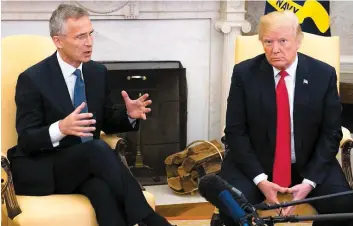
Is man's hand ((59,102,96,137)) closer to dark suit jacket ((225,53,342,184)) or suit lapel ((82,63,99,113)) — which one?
suit lapel ((82,63,99,113))

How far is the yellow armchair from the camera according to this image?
2463 mm

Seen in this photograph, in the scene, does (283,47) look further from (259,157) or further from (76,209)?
(76,209)

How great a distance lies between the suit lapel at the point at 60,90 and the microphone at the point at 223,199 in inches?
58.0

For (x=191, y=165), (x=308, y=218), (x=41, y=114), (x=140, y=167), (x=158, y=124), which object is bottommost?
(x=140, y=167)

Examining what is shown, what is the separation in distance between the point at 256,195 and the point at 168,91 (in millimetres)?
1846

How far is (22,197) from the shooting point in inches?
103

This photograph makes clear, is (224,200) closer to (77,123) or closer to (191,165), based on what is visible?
(77,123)

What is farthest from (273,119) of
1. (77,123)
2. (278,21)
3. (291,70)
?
(77,123)

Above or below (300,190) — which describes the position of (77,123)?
above

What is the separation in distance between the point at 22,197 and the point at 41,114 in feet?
1.13

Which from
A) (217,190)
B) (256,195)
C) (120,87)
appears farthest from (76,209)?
(120,87)

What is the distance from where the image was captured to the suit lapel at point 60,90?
2.74 meters

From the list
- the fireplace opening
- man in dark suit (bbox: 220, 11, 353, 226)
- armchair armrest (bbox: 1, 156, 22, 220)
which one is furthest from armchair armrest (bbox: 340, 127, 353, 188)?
the fireplace opening

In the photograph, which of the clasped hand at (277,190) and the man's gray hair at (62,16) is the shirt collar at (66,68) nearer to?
the man's gray hair at (62,16)
